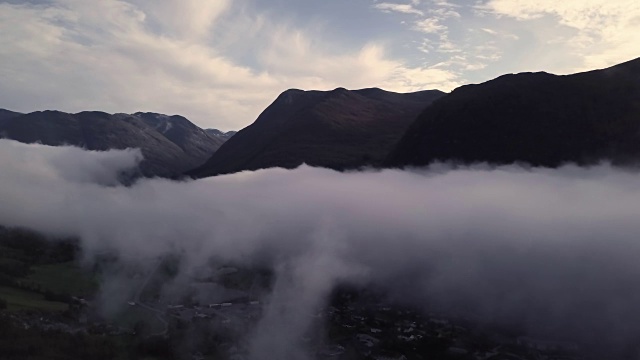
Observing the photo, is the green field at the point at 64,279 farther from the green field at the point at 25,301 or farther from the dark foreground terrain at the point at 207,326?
the green field at the point at 25,301

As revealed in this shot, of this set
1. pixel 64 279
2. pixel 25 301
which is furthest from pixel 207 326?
pixel 64 279

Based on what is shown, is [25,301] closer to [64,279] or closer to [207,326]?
[64,279]

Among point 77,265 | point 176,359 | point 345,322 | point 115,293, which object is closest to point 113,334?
point 176,359

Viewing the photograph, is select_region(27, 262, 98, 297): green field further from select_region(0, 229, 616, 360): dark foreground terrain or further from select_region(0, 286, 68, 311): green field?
select_region(0, 286, 68, 311): green field

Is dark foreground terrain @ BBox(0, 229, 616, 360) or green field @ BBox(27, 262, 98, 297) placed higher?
green field @ BBox(27, 262, 98, 297)

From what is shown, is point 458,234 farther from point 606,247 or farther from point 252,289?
point 252,289

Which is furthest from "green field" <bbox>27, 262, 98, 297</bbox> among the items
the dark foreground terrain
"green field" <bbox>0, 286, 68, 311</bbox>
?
"green field" <bbox>0, 286, 68, 311</bbox>
